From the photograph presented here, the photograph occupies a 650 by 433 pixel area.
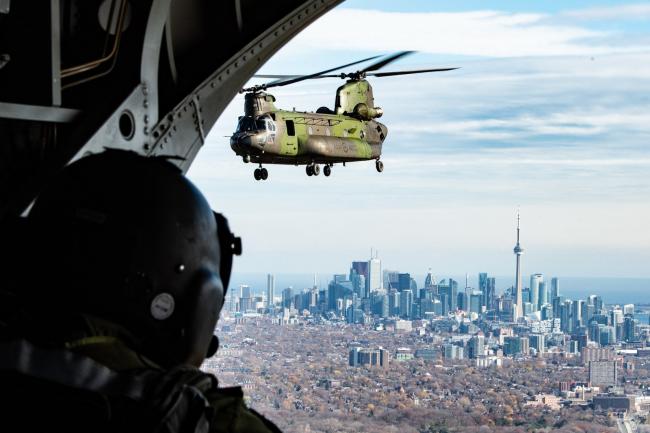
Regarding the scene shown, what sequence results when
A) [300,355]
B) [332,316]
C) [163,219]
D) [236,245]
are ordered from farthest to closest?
[332,316], [300,355], [236,245], [163,219]

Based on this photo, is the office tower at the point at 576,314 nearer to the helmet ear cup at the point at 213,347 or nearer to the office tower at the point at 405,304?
the office tower at the point at 405,304

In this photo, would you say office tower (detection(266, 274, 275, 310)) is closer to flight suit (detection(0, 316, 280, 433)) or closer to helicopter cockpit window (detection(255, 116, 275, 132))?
helicopter cockpit window (detection(255, 116, 275, 132))

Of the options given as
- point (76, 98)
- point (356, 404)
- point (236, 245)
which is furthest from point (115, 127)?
point (356, 404)

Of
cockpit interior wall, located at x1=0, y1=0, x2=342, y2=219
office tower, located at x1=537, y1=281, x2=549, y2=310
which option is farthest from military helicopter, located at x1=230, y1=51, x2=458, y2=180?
office tower, located at x1=537, y1=281, x2=549, y2=310

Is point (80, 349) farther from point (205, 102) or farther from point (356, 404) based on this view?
point (356, 404)

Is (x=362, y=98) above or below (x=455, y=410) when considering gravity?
above

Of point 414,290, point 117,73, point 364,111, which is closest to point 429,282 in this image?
point 414,290
